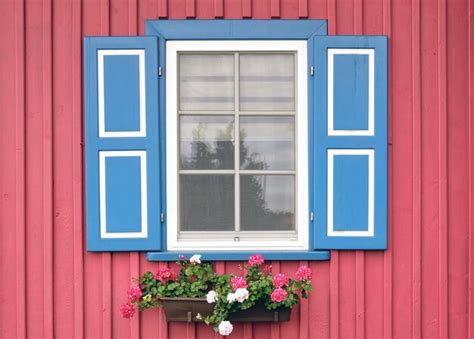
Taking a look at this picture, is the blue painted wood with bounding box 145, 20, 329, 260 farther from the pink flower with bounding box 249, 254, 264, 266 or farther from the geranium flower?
the geranium flower

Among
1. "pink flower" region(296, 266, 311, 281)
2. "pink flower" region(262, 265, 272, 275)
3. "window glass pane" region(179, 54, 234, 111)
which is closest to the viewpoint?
"pink flower" region(296, 266, 311, 281)

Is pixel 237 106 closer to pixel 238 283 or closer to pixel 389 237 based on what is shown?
pixel 238 283

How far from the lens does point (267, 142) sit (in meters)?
4.86

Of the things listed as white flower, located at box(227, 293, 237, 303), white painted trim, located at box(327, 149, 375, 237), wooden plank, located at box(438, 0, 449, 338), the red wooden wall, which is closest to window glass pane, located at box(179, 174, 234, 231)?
the red wooden wall

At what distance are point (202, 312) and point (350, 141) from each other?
1.47m

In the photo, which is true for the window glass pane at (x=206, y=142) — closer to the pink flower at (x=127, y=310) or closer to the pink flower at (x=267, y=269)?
the pink flower at (x=267, y=269)

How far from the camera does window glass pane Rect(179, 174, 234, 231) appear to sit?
484 centimetres

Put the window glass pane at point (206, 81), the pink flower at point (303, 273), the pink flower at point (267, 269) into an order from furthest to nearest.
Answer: the window glass pane at point (206, 81), the pink flower at point (267, 269), the pink flower at point (303, 273)

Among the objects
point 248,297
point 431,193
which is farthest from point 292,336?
point 431,193

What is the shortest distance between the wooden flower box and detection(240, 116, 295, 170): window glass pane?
0.95m

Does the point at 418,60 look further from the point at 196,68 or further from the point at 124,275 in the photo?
the point at 124,275

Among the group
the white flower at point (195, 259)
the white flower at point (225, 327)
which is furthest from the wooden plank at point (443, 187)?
the white flower at point (195, 259)

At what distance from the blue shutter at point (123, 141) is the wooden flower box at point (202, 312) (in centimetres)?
40

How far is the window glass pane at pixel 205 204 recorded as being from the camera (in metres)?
4.84
